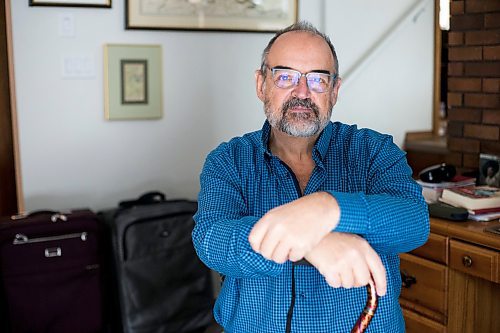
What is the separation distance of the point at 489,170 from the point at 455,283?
57 cm

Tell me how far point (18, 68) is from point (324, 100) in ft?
6.13

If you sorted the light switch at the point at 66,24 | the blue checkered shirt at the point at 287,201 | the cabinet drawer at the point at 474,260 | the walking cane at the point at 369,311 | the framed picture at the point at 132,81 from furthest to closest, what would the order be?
the framed picture at the point at 132,81
the light switch at the point at 66,24
the cabinet drawer at the point at 474,260
the blue checkered shirt at the point at 287,201
the walking cane at the point at 369,311

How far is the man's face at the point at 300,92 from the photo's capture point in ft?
4.98

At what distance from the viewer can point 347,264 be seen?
1.12 meters

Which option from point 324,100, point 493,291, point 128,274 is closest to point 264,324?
point 324,100

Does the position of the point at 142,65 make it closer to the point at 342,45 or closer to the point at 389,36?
the point at 342,45

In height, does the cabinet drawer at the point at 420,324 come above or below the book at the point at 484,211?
below

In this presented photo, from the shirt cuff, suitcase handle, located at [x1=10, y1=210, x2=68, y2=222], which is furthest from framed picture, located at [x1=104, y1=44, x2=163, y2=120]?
the shirt cuff

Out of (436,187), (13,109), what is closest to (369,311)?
(436,187)

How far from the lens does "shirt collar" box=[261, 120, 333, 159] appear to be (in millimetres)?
1659

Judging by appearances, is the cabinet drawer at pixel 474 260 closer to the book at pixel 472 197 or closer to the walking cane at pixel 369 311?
the book at pixel 472 197

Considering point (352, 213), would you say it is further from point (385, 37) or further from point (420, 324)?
point (385, 37)

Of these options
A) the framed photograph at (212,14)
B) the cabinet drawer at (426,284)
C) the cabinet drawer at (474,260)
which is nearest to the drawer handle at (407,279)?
the cabinet drawer at (426,284)

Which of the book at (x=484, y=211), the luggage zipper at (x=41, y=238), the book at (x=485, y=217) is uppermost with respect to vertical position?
the book at (x=484, y=211)
